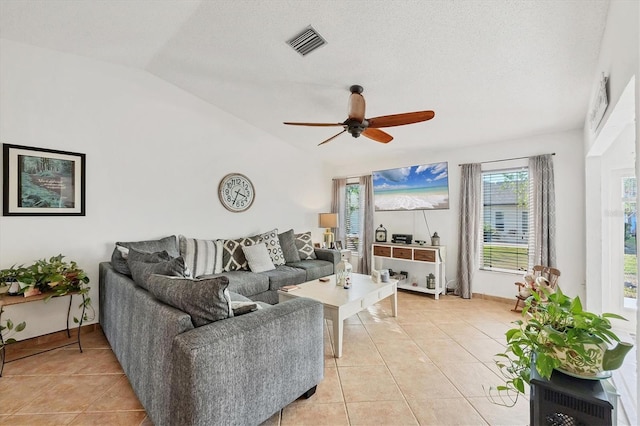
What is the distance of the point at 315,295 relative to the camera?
108 inches

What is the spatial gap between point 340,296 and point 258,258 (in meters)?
1.57

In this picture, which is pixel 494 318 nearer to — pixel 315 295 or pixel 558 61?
pixel 315 295

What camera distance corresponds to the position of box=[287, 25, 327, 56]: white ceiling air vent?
7.56ft

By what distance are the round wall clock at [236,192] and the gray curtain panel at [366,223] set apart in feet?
7.16

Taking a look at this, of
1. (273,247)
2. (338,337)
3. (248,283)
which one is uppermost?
(273,247)

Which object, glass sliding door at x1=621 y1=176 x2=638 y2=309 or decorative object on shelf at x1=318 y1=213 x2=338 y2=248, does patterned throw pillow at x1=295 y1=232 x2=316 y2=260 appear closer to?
decorative object on shelf at x1=318 y1=213 x2=338 y2=248

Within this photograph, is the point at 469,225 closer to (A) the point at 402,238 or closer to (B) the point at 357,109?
(A) the point at 402,238

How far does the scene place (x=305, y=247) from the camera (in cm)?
464

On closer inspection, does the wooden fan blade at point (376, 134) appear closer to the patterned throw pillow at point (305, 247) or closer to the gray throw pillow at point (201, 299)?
the gray throw pillow at point (201, 299)

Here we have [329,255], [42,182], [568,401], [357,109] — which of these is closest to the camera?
[568,401]

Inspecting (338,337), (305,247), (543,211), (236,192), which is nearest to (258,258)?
(305,247)

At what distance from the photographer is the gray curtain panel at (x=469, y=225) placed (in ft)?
13.6

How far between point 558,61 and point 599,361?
2333 millimetres

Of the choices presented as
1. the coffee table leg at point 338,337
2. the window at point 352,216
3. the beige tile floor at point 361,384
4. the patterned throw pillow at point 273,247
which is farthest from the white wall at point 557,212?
the coffee table leg at point 338,337
